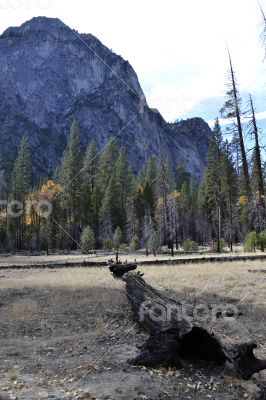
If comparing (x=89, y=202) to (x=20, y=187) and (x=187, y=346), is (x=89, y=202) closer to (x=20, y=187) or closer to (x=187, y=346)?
(x=20, y=187)

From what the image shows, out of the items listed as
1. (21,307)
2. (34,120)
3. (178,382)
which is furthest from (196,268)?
(34,120)

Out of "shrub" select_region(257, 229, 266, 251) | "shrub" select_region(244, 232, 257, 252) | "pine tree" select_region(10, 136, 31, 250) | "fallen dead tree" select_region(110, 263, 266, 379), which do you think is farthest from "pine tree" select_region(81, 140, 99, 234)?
"fallen dead tree" select_region(110, 263, 266, 379)

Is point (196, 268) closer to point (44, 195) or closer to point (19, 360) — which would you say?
point (19, 360)

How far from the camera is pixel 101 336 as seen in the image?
11.4 m

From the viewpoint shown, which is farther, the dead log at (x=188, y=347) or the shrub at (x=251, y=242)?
the shrub at (x=251, y=242)

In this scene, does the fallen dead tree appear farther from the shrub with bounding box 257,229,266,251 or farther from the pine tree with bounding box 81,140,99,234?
the pine tree with bounding box 81,140,99,234

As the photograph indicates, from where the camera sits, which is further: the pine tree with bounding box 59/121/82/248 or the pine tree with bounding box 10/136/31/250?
the pine tree with bounding box 10/136/31/250

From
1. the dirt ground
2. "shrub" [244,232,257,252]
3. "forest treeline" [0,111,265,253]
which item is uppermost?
"forest treeline" [0,111,265,253]

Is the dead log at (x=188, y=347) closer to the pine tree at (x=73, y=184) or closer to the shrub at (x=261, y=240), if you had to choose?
the shrub at (x=261, y=240)

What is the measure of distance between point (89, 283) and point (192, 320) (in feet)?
29.7

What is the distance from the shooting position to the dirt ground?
778cm

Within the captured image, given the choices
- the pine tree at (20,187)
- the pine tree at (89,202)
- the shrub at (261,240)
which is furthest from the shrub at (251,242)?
the pine tree at (20,187)

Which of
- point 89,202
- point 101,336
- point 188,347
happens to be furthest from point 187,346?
point 89,202

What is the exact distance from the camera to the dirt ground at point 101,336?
306 inches
